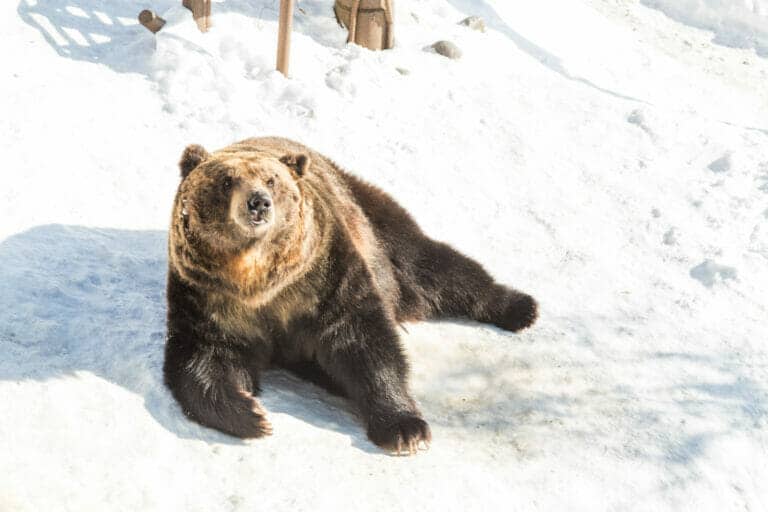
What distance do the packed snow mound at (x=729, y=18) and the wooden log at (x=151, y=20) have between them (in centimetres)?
669

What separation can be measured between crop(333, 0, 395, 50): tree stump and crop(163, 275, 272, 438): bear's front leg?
4268mm

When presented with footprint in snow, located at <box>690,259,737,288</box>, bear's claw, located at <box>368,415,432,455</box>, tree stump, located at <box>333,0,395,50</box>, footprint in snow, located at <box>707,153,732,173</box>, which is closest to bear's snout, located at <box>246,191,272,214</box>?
bear's claw, located at <box>368,415,432,455</box>

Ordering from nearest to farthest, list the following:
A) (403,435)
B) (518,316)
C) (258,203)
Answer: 1. (258,203)
2. (403,435)
3. (518,316)

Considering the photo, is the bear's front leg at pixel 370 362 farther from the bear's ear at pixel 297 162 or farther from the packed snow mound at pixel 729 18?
the packed snow mound at pixel 729 18

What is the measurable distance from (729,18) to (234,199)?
29.6 ft

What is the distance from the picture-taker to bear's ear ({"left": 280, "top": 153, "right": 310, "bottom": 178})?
4102mm

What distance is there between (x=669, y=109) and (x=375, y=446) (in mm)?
5235

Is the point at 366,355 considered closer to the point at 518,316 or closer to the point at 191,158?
the point at 191,158

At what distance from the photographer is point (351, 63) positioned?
7461 millimetres

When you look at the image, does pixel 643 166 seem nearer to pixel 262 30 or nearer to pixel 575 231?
pixel 575 231

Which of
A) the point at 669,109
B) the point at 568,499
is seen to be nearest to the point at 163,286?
the point at 568,499

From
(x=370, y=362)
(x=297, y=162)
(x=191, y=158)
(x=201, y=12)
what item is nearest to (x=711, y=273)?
(x=370, y=362)

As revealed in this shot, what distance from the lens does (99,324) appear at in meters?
4.37

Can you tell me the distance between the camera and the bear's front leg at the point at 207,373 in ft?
12.4
